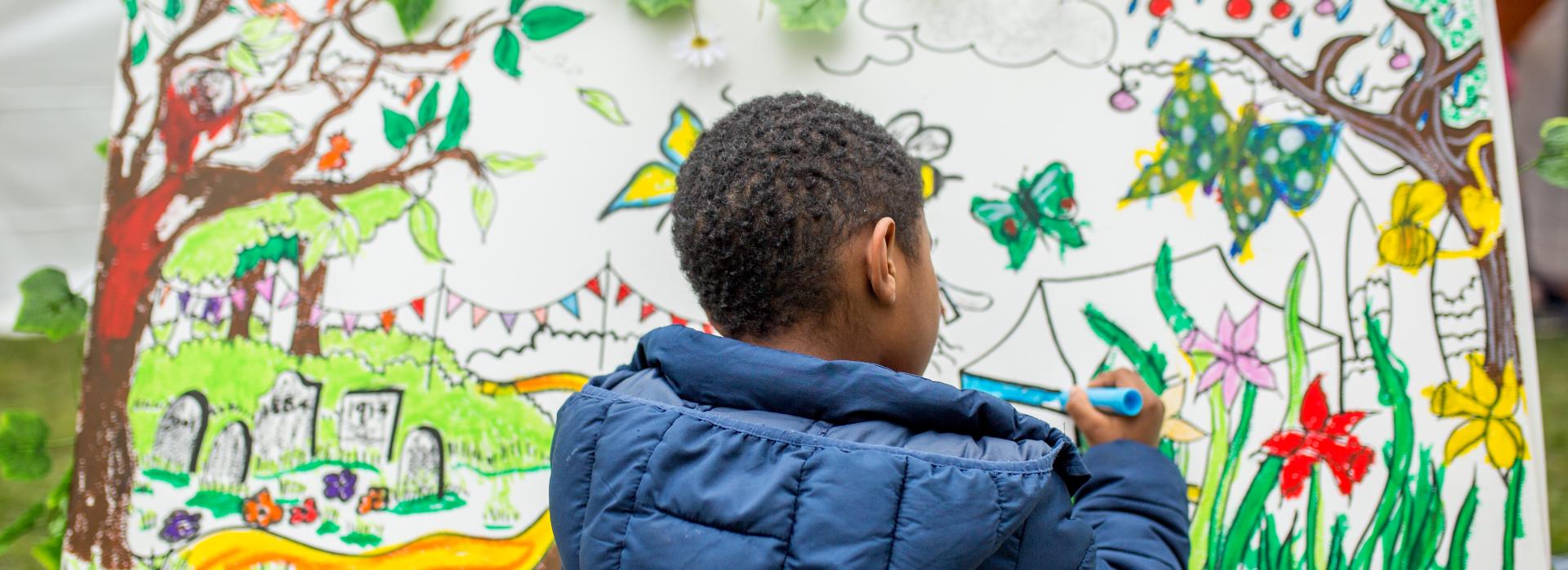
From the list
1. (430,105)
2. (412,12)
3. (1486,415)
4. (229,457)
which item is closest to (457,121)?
(430,105)

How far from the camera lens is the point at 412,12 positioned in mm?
1370

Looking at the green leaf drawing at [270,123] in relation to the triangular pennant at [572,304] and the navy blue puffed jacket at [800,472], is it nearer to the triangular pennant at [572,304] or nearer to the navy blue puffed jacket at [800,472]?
the triangular pennant at [572,304]

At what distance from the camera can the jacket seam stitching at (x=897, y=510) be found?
30.9 inches

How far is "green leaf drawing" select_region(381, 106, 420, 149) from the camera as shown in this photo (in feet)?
4.48

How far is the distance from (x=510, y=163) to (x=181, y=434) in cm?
50

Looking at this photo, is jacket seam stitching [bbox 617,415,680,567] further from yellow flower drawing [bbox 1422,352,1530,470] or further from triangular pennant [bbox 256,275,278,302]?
yellow flower drawing [bbox 1422,352,1530,470]

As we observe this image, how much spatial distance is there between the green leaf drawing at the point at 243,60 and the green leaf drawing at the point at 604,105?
0.41m

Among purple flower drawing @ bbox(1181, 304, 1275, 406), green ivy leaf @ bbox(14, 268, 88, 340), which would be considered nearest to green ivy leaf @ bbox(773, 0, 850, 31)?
purple flower drawing @ bbox(1181, 304, 1275, 406)

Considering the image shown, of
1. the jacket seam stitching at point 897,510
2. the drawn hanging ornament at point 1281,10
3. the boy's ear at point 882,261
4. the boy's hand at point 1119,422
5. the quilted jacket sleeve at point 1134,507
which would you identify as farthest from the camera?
the drawn hanging ornament at point 1281,10

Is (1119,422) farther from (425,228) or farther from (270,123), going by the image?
(270,123)

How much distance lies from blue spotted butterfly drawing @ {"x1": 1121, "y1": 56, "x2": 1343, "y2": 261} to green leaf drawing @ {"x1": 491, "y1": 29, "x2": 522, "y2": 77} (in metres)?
0.73

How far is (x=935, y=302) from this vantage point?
39.0 inches

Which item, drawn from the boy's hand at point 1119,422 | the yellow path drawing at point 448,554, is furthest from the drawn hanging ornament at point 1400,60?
the yellow path drawing at point 448,554

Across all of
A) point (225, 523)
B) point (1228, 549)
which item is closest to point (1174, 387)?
point (1228, 549)
